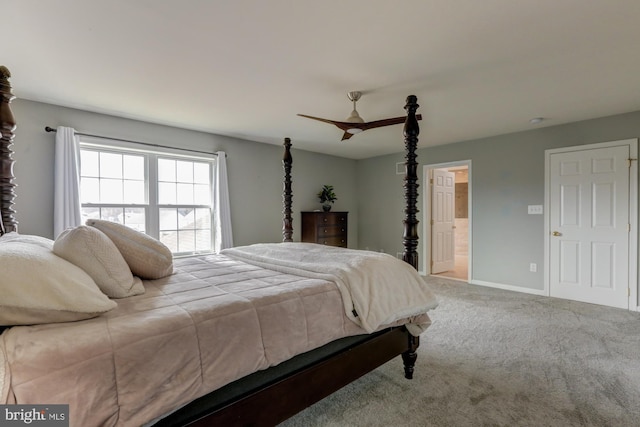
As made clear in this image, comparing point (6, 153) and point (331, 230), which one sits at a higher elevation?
point (6, 153)

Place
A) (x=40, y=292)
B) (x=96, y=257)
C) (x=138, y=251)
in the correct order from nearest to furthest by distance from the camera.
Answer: (x=40, y=292) < (x=96, y=257) < (x=138, y=251)

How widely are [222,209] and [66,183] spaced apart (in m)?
1.80

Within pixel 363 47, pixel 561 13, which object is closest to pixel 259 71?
pixel 363 47

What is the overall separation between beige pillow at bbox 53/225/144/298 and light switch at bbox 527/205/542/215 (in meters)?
4.97

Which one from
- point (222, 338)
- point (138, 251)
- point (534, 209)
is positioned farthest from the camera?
point (534, 209)

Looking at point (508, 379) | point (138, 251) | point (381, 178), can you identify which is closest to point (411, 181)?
point (508, 379)

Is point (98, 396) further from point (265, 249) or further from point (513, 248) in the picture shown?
point (513, 248)

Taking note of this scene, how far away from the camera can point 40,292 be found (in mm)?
999

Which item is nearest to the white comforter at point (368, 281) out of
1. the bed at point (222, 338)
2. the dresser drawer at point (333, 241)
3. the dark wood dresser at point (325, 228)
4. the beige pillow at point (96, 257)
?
the bed at point (222, 338)

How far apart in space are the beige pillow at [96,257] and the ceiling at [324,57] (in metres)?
1.36

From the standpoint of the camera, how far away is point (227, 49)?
220 centimetres

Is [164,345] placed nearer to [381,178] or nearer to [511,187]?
[511,187]

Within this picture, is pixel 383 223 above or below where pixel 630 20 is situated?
below

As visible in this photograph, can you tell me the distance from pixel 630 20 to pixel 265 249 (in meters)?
2.95
